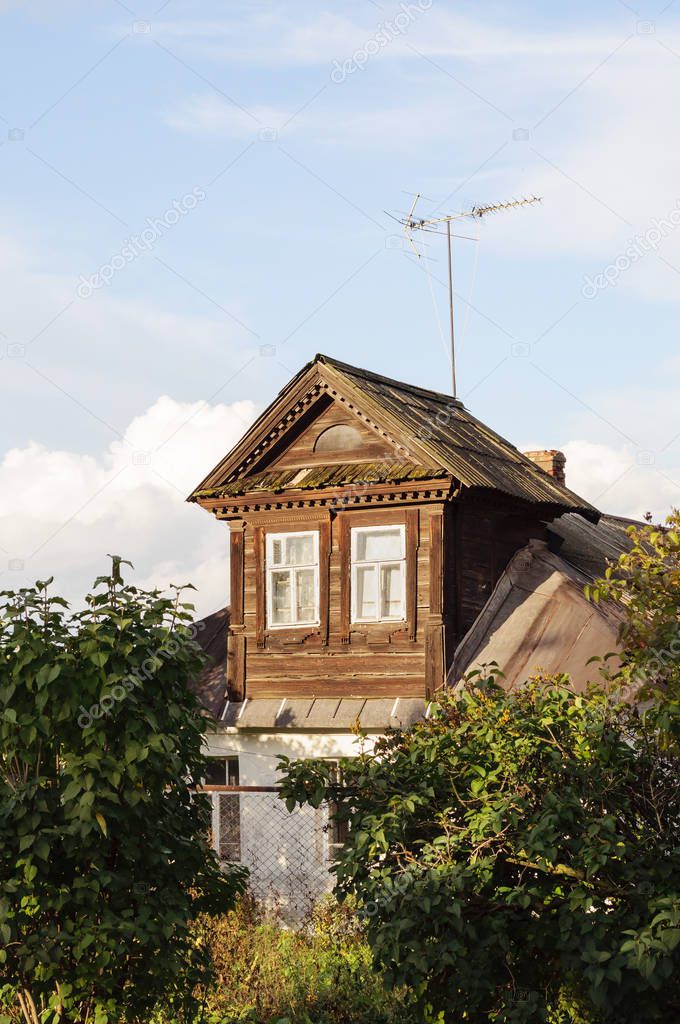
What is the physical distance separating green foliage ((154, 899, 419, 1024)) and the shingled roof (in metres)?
7.37

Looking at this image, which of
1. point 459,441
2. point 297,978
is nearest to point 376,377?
point 459,441

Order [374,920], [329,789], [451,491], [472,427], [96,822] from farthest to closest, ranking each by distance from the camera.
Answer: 1. [472,427]
2. [451,491]
3. [329,789]
4. [374,920]
5. [96,822]

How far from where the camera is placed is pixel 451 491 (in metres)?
17.8

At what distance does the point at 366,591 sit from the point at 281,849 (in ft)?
12.8

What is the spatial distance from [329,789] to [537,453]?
16.8 m

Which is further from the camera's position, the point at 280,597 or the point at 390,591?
the point at 280,597

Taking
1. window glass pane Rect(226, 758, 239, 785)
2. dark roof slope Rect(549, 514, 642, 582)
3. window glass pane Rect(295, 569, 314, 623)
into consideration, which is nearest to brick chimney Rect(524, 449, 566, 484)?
dark roof slope Rect(549, 514, 642, 582)

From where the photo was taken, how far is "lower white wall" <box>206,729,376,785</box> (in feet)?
59.6

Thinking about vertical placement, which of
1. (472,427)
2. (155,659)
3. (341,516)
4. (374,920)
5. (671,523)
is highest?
(472,427)

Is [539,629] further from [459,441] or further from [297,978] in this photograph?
[297,978]

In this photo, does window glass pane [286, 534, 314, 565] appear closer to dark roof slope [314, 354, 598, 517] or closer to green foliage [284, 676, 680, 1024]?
dark roof slope [314, 354, 598, 517]

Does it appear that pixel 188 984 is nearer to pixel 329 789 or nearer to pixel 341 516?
pixel 329 789

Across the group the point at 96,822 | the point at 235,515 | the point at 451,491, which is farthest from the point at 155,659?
the point at 235,515

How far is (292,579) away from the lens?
62.6 ft
